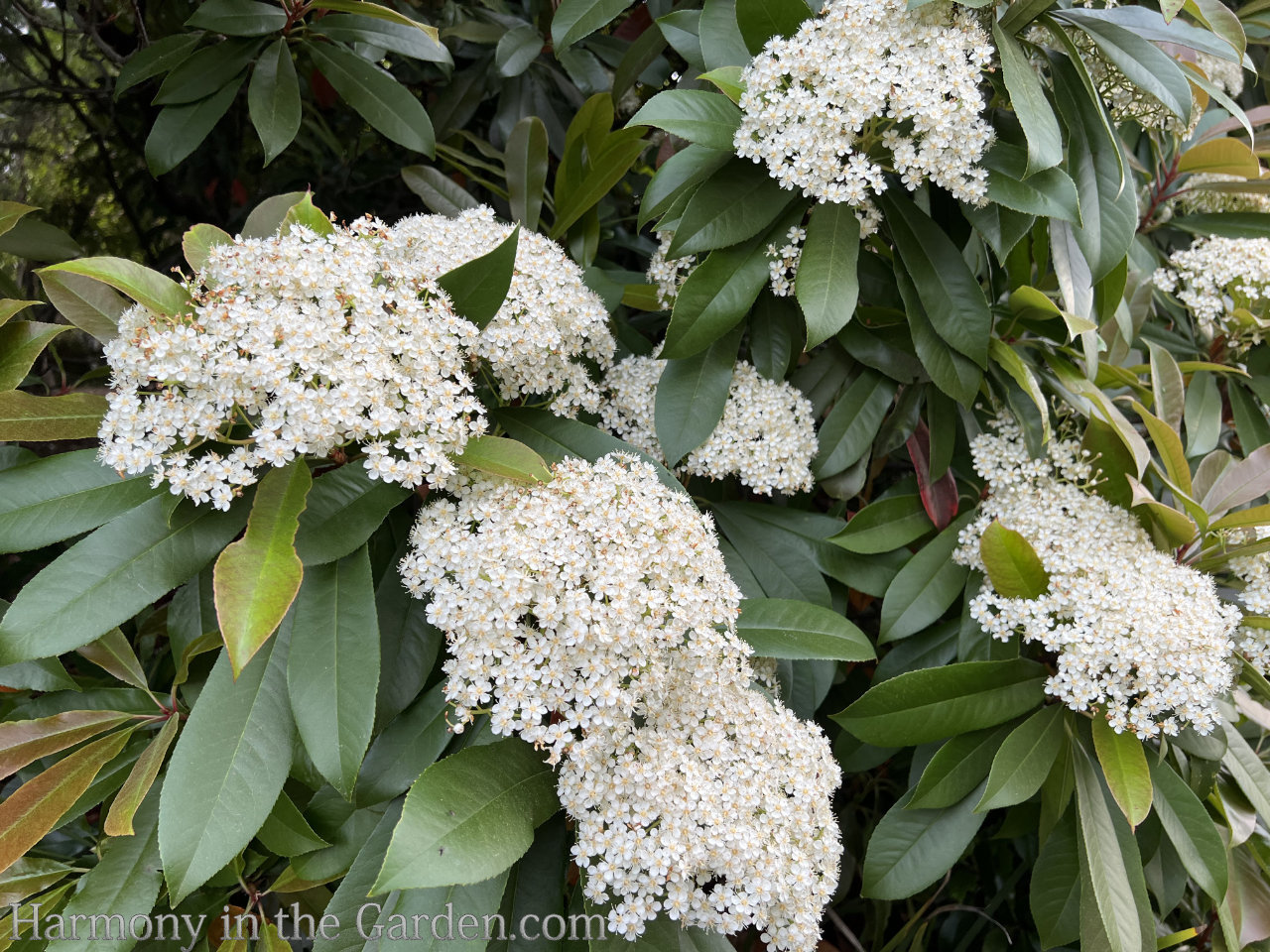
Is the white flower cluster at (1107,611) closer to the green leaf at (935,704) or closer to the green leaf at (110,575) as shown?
the green leaf at (935,704)

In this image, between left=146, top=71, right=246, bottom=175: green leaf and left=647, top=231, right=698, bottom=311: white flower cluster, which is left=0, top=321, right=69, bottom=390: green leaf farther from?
left=647, top=231, right=698, bottom=311: white flower cluster

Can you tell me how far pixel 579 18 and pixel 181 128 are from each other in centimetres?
89

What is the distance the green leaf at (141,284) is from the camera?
3.72 feet

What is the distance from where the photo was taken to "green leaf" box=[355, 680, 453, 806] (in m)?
1.18

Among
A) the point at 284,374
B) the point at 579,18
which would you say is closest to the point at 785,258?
the point at 579,18

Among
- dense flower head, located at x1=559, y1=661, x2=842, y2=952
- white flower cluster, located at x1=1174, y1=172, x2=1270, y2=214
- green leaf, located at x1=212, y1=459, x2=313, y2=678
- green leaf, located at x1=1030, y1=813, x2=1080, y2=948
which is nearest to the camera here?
green leaf, located at x1=212, y1=459, x2=313, y2=678

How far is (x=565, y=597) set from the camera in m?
1.10

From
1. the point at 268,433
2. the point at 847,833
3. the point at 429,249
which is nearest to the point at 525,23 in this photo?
the point at 429,249

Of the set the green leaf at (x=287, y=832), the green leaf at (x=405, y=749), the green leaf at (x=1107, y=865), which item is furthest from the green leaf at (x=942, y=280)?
the green leaf at (x=287, y=832)

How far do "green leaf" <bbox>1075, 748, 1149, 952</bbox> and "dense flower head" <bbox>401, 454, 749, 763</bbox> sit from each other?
71 cm

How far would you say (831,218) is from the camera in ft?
4.97

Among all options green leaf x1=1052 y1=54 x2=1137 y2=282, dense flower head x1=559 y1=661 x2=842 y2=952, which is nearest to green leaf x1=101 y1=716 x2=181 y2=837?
dense flower head x1=559 y1=661 x2=842 y2=952

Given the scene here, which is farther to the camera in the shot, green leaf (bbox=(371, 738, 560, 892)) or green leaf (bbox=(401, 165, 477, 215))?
green leaf (bbox=(401, 165, 477, 215))

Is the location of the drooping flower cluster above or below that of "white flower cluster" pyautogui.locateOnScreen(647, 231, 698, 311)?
above
